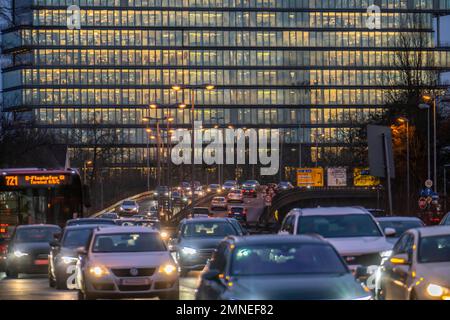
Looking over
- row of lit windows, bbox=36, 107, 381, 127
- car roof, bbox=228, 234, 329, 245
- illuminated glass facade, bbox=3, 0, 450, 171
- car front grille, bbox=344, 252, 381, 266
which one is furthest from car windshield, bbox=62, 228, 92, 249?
row of lit windows, bbox=36, 107, 381, 127

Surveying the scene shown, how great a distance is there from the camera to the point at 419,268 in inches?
588

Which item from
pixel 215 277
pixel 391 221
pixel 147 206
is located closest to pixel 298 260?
pixel 215 277

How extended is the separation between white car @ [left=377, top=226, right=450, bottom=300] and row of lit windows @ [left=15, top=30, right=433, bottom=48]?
150469mm

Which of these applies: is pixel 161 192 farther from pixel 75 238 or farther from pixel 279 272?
pixel 279 272

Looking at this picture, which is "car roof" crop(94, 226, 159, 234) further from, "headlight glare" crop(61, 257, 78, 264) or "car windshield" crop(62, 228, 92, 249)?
"car windshield" crop(62, 228, 92, 249)

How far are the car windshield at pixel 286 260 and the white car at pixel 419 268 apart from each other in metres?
1.59

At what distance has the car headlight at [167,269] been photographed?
779 inches

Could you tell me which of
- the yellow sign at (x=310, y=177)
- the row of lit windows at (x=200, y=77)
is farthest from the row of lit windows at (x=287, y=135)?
the yellow sign at (x=310, y=177)

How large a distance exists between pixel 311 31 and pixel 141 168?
3562cm

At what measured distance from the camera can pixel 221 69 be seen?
6683 inches

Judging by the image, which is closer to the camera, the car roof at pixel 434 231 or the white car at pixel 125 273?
the car roof at pixel 434 231

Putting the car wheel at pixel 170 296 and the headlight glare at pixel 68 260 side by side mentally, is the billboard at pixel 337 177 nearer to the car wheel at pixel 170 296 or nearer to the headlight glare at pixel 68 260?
the headlight glare at pixel 68 260

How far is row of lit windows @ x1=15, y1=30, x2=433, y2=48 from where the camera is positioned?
165375mm

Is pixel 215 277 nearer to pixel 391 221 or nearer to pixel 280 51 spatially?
pixel 391 221
